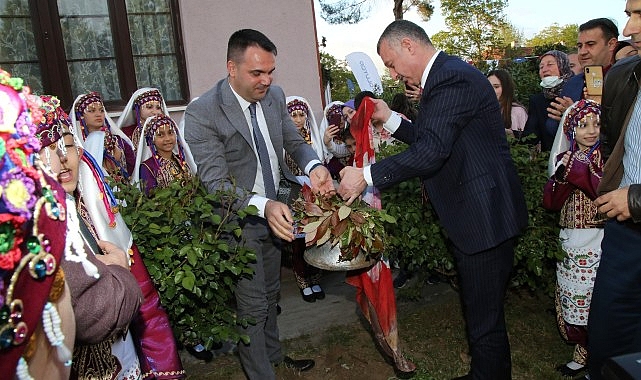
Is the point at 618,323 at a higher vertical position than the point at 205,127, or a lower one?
lower

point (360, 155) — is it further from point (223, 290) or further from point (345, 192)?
point (223, 290)

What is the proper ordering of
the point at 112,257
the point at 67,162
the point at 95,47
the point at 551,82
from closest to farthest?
the point at 112,257
the point at 67,162
the point at 551,82
the point at 95,47

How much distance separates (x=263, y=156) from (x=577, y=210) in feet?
7.08

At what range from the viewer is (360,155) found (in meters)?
3.41

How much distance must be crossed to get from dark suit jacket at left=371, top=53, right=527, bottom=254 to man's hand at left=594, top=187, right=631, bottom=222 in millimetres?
496

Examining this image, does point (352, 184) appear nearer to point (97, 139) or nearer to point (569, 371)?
point (569, 371)

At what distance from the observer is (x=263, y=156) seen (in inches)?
133

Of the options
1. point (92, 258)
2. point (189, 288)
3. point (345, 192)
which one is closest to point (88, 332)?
point (92, 258)

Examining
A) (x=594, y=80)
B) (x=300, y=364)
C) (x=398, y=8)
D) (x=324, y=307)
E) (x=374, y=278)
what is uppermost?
(x=398, y=8)

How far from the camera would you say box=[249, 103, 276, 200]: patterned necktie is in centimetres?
336

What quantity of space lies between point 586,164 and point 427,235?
1.15 m

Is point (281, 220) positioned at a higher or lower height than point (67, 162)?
lower

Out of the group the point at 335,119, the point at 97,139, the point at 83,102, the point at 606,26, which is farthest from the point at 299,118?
the point at 606,26

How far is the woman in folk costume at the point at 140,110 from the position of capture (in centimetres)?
557
